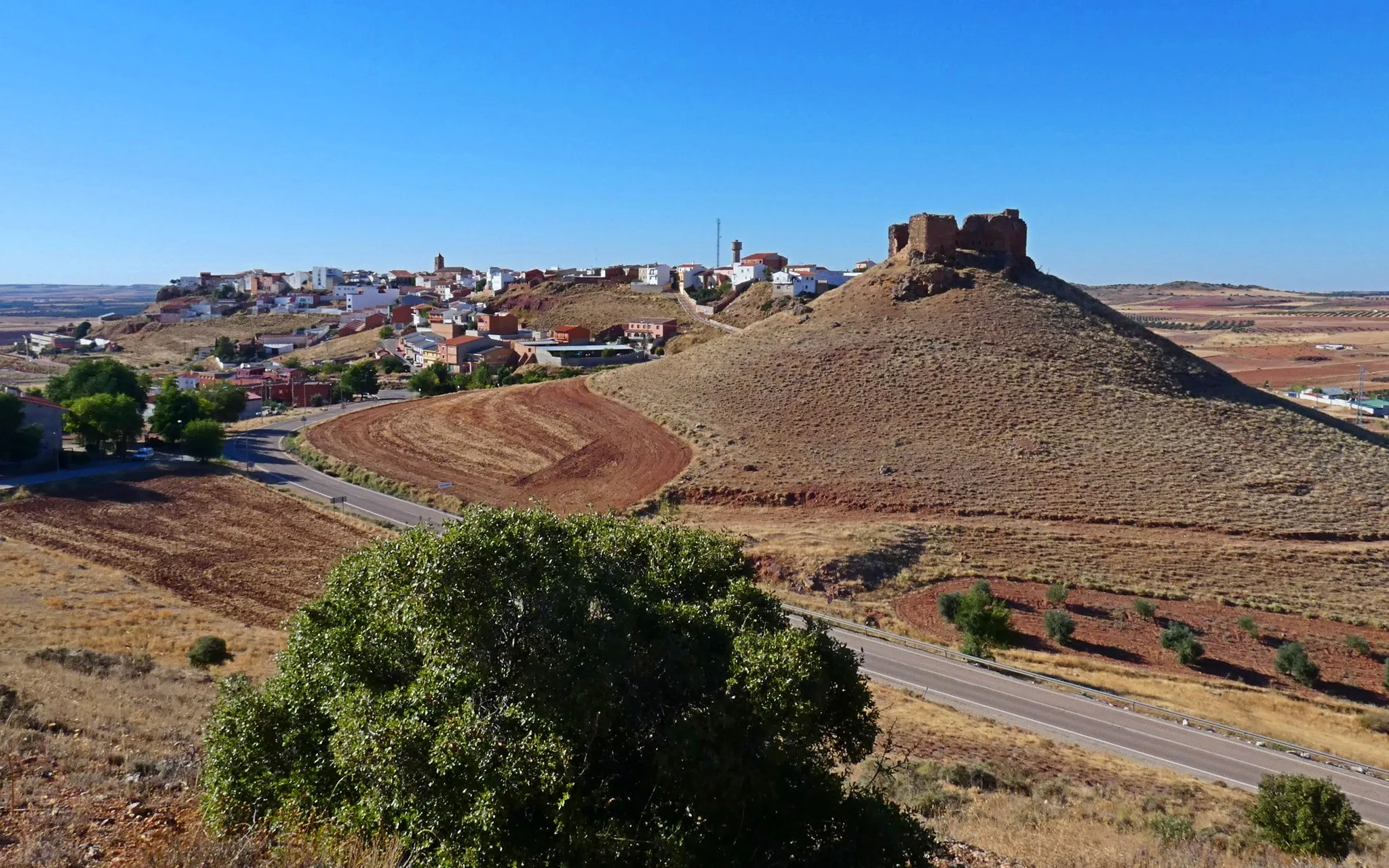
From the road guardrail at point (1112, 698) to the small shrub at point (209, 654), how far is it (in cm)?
1251

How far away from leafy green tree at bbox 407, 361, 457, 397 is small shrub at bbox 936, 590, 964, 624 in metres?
45.6

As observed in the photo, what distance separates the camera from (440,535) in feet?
30.1

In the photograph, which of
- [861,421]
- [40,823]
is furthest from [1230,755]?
[861,421]

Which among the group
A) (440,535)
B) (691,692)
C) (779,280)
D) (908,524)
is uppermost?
(779,280)

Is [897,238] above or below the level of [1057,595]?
above

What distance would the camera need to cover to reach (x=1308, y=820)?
486 inches

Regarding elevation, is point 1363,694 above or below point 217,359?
below

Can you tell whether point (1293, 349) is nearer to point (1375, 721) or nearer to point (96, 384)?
point (1375, 721)

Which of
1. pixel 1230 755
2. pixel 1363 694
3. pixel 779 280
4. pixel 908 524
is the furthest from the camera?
pixel 779 280

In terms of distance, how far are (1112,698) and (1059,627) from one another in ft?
13.4

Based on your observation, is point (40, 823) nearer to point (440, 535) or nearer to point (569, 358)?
point (440, 535)

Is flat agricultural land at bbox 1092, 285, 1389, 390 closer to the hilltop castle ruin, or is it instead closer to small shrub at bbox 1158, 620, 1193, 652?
the hilltop castle ruin

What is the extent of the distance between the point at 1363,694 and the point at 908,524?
45.4 feet

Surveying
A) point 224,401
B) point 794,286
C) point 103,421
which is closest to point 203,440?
point 103,421
